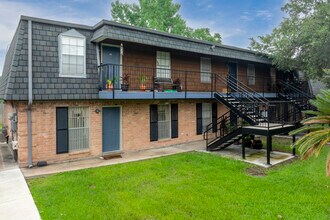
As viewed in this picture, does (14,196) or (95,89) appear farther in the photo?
(95,89)

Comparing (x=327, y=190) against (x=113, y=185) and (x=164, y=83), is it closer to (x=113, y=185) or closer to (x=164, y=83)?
(x=113, y=185)

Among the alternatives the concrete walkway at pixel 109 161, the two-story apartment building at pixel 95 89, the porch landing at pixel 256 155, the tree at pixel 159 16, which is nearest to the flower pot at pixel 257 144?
the porch landing at pixel 256 155

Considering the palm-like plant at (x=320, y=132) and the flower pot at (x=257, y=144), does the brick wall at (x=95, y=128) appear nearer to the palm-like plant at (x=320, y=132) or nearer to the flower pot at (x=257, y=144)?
the flower pot at (x=257, y=144)

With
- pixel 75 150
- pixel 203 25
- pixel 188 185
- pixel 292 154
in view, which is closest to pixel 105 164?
pixel 75 150

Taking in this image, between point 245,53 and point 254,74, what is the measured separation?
8.80 feet

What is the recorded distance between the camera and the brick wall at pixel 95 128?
28.2 feet

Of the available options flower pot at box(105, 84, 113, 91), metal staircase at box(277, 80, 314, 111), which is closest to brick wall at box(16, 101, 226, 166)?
flower pot at box(105, 84, 113, 91)

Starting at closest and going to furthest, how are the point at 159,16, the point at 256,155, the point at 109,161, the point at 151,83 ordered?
the point at 109,161
the point at 256,155
the point at 151,83
the point at 159,16

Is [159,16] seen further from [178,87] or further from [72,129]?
[72,129]

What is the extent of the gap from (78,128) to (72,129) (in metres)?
0.24

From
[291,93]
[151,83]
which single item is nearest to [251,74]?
[291,93]

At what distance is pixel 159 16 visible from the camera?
2984 centimetres

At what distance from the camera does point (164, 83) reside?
12031 millimetres

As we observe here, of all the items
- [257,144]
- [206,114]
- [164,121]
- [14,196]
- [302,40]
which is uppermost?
[302,40]
